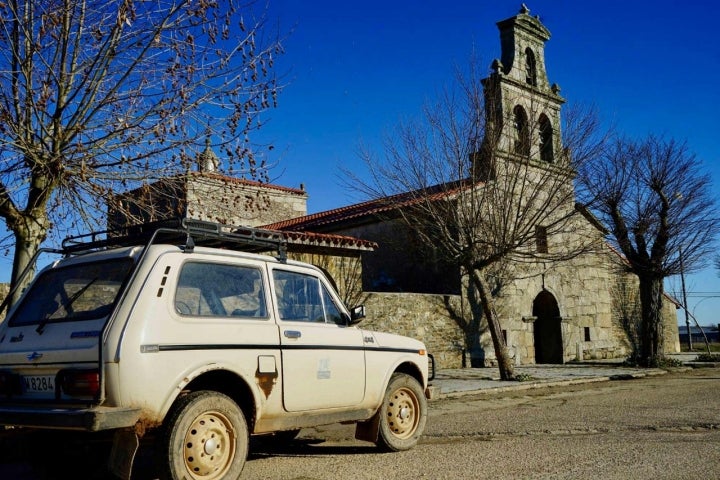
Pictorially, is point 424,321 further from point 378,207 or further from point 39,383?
point 39,383

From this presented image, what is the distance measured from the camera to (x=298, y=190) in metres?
27.1

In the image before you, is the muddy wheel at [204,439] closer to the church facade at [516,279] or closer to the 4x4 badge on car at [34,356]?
the 4x4 badge on car at [34,356]

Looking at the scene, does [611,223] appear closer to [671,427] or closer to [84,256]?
[671,427]

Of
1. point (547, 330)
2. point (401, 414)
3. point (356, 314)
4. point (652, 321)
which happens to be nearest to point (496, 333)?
point (652, 321)

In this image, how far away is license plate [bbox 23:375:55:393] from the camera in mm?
4387

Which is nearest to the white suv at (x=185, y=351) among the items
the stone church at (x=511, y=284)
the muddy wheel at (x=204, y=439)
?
the muddy wheel at (x=204, y=439)

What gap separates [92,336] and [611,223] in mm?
18814

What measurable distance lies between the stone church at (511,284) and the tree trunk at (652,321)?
1.88 m

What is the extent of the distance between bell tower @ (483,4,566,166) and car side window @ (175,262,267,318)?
1293 centimetres

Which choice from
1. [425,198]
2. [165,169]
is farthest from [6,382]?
[425,198]

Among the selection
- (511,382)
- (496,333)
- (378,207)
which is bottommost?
(511,382)

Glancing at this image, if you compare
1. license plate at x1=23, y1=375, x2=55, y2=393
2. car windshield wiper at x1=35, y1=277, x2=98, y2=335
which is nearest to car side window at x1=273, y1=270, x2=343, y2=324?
car windshield wiper at x1=35, y1=277, x2=98, y2=335

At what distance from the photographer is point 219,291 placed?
16.6ft

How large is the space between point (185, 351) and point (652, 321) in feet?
62.9
